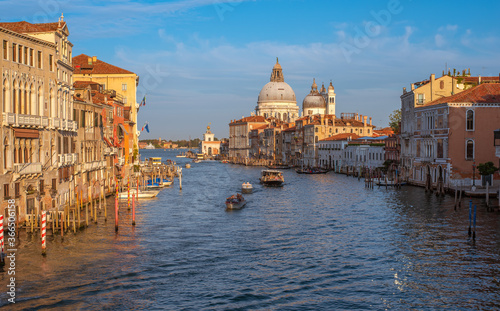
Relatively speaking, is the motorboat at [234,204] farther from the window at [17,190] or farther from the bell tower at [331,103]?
the bell tower at [331,103]

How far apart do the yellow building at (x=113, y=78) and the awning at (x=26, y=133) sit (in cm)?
2945

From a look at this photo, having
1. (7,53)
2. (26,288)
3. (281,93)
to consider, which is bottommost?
(26,288)

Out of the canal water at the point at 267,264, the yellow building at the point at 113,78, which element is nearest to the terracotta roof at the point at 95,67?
the yellow building at the point at 113,78

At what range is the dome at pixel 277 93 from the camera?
18038 centimetres

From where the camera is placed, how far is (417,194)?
4638 centimetres

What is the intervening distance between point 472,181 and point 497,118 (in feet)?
15.9

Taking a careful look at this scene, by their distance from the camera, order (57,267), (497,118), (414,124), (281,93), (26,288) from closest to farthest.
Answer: (26,288), (57,267), (497,118), (414,124), (281,93)

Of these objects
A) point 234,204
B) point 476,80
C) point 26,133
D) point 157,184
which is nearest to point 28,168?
point 26,133

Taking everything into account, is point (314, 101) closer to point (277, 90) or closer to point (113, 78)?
point (277, 90)

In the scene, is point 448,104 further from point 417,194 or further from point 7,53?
point 7,53

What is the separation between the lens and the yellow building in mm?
56094

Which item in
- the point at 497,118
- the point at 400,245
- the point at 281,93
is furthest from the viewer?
the point at 281,93

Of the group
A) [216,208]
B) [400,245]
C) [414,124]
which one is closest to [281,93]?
[414,124]

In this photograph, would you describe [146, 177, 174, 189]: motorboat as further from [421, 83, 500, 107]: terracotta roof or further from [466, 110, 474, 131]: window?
[466, 110, 474, 131]: window
